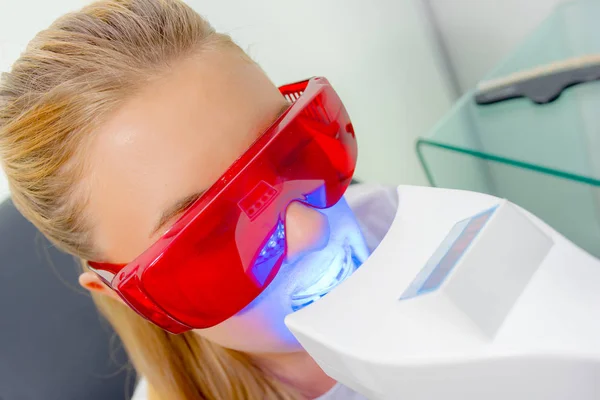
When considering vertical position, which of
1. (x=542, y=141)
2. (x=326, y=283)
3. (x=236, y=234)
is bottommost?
(x=542, y=141)

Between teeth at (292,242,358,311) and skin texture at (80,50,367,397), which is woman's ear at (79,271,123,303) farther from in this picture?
teeth at (292,242,358,311)

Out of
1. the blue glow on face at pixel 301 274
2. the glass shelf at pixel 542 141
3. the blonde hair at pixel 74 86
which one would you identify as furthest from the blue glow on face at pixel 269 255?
the glass shelf at pixel 542 141

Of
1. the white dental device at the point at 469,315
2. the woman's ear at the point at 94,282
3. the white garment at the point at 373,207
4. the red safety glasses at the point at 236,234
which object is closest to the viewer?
the white dental device at the point at 469,315

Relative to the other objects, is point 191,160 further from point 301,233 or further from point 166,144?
point 301,233

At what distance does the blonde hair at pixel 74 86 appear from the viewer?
0.52 metres

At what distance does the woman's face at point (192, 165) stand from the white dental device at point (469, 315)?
0.26ft

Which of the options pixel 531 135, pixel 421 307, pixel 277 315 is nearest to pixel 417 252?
pixel 421 307

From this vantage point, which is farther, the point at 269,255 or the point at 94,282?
the point at 94,282

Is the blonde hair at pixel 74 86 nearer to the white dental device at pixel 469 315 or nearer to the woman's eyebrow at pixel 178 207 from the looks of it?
the woman's eyebrow at pixel 178 207

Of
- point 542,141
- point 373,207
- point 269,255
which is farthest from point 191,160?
point 542,141

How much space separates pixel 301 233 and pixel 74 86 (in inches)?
Answer: 10.4

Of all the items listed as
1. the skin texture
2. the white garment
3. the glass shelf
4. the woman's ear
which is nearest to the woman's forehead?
the skin texture

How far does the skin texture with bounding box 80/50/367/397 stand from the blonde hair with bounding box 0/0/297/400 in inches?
0.8

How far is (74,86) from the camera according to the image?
0.52 metres
